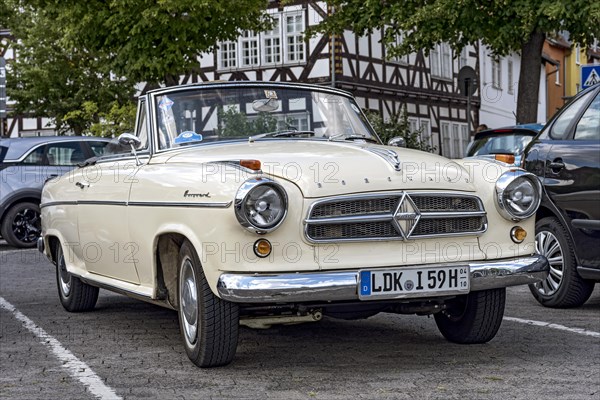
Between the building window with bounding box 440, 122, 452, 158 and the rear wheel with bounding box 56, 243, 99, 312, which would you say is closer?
the rear wheel with bounding box 56, 243, 99, 312

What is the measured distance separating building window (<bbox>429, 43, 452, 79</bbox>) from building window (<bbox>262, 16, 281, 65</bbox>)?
735 cm

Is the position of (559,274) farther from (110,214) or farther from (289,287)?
(289,287)

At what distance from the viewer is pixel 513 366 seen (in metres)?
6.65

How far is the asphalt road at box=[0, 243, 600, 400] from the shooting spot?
19.7ft

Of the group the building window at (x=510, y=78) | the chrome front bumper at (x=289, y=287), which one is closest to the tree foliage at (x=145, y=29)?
the chrome front bumper at (x=289, y=287)

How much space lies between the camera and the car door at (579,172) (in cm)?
887

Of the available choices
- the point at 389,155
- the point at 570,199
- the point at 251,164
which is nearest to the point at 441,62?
Result: the point at 570,199

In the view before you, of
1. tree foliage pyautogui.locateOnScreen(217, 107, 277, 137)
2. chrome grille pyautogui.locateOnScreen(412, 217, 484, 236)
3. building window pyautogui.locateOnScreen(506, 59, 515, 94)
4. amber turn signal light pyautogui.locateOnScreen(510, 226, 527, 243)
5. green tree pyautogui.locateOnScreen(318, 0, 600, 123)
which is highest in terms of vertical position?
building window pyautogui.locateOnScreen(506, 59, 515, 94)

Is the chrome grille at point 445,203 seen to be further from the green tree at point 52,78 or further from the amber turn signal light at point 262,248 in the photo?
the green tree at point 52,78

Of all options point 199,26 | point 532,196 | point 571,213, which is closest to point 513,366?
point 532,196

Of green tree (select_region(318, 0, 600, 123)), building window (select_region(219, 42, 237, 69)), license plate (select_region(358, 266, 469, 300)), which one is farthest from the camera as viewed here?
building window (select_region(219, 42, 237, 69))

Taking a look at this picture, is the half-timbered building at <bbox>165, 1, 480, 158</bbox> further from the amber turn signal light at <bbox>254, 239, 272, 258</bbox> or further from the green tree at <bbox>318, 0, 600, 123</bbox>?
the amber turn signal light at <bbox>254, 239, 272, 258</bbox>

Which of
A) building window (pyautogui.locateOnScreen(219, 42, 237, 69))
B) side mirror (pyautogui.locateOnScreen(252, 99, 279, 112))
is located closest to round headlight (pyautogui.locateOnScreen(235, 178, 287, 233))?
A: side mirror (pyautogui.locateOnScreen(252, 99, 279, 112))

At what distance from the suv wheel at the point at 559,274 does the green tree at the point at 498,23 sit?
11968mm
